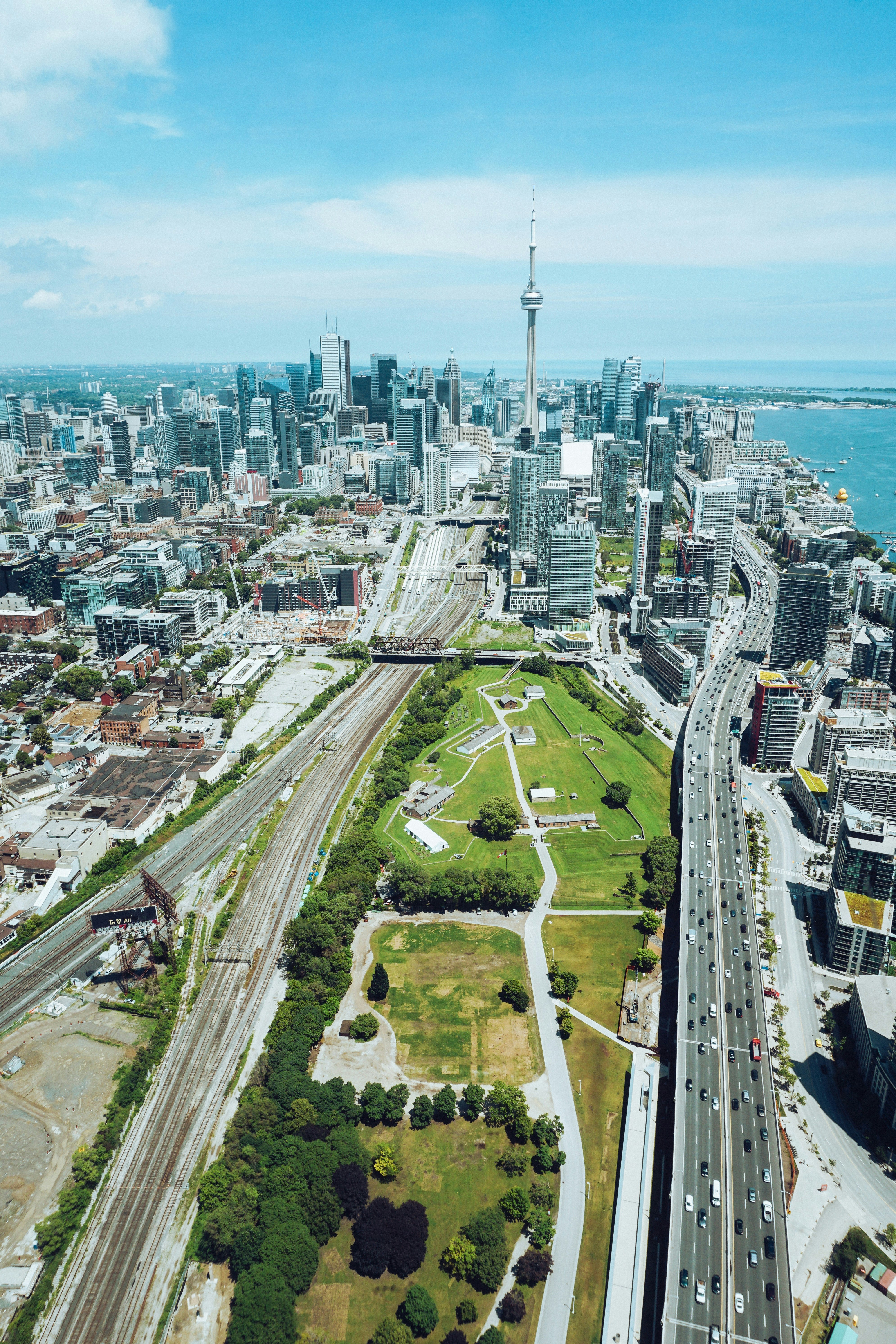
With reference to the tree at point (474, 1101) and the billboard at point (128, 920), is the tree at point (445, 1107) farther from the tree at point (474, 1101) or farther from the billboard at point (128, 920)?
the billboard at point (128, 920)

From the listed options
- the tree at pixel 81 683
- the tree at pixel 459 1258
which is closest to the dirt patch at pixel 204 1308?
the tree at pixel 459 1258

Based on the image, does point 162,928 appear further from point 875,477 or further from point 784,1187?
point 875,477

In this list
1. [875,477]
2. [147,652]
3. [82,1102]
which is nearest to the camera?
[82,1102]

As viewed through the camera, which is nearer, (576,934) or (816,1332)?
(816,1332)

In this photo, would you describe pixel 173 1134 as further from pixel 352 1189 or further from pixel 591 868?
pixel 591 868

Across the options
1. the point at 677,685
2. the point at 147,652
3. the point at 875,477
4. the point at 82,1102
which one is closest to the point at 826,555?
the point at 677,685

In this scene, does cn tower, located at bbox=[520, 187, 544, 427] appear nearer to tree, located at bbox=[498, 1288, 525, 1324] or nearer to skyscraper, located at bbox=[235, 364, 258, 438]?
skyscraper, located at bbox=[235, 364, 258, 438]

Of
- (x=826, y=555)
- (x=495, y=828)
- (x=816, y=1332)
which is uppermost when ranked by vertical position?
(x=826, y=555)

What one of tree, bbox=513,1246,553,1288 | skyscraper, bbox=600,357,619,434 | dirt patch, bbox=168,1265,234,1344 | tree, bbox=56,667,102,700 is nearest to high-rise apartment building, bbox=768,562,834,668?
tree, bbox=513,1246,553,1288
